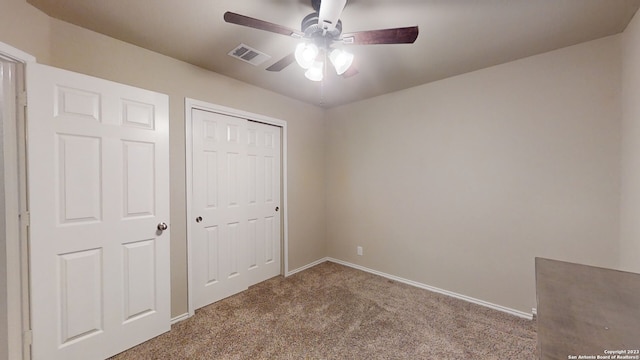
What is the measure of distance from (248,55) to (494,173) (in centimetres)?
255

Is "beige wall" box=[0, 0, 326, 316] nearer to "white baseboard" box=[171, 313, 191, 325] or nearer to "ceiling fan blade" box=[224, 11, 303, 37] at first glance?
"white baseboard" box=[171, 313, 191, 325]

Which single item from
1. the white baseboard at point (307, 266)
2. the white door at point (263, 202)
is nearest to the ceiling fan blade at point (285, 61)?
A: the white door at point (263, 202)

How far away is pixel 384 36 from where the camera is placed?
4.49 feet

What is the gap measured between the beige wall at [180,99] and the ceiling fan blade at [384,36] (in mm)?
1599

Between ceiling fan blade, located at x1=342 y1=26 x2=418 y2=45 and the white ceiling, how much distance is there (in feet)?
0.77

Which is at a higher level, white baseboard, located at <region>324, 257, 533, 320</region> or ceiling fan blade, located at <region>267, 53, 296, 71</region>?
ceiling fan blade, located at <region>267, 53, 296, 71</region>

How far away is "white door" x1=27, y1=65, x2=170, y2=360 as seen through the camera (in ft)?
4.85

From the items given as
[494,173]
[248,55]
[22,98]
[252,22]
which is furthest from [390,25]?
[22,98]

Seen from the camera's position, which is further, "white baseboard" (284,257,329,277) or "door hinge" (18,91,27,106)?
"white baseboard" (284,257,329,277)

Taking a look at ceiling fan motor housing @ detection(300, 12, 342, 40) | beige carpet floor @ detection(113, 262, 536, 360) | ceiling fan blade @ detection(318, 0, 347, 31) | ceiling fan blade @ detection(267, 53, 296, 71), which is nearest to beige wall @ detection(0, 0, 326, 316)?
beige carpet floor @ detection(113, 262, 536, 360)

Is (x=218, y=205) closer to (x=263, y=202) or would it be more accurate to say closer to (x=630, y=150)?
(x=263, y=202)

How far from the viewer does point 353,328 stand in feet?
6.75

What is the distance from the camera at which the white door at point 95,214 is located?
1479 mm

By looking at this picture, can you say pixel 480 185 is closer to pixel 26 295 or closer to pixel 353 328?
pixel 353 328
